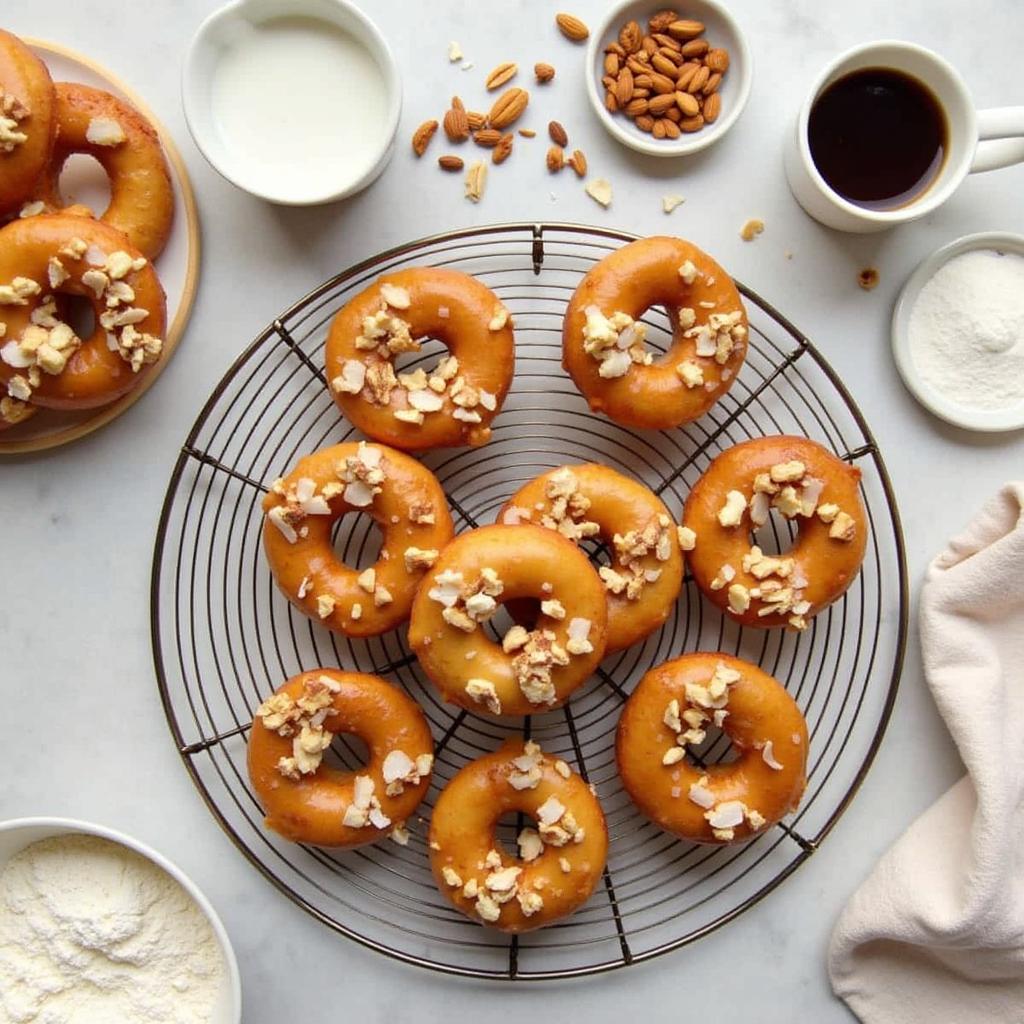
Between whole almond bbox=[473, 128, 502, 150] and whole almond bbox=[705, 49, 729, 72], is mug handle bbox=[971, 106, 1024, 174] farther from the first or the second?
whole almond bbox=[473, 128, 502, 150]

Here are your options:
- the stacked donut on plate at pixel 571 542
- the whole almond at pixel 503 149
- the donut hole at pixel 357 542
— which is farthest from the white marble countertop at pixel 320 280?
the donut hole at pixel 357 542

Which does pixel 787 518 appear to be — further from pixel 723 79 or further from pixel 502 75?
pixel 502 75

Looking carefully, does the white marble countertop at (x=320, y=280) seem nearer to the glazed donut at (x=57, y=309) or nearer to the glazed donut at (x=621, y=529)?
the glazed donut at (x=57, y=309)

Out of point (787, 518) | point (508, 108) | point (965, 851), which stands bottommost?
point (965, 851)

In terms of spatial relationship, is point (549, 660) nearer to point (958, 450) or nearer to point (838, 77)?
point (958, 450)

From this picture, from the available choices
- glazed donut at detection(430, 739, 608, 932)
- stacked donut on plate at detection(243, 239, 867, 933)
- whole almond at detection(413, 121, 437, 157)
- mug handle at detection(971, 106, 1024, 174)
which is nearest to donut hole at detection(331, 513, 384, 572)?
stacked donut on plate at detection(243, 239, 867, 933)

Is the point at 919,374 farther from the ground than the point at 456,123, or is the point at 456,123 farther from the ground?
the point at 456,123

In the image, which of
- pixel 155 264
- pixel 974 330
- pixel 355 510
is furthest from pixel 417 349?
pixel 974 330
